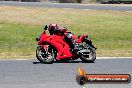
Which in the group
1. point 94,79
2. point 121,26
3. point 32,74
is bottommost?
point 121,26

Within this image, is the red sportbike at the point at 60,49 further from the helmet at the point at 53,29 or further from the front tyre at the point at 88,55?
the helmet at the point at 53,29

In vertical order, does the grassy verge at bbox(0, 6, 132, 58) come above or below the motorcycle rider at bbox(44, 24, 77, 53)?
below

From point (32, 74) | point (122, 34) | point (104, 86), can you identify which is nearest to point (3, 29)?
point (122, 34)

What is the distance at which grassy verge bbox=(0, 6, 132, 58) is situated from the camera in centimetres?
1652

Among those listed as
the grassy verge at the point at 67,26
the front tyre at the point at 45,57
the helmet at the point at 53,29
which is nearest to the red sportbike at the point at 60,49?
the front tyre at the point at 45,57

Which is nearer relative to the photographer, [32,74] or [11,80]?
[11,80]

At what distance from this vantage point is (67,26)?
89.9 feet

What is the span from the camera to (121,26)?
27.9 meters

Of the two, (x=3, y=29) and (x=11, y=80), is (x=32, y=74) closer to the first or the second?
(x=11, y=80)

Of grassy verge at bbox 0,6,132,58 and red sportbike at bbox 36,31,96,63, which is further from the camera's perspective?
grassy verge at bbox 0,6,132,58

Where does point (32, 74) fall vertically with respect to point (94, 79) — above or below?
below

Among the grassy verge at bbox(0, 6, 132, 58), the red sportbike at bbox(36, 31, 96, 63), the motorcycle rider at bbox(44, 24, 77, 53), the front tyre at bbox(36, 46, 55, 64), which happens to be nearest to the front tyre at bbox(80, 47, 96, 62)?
the red sportbike at bbox(36, 31, 96, 63)

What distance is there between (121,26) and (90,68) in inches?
668

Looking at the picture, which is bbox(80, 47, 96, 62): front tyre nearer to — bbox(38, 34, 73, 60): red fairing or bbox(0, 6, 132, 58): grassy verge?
bbox(38, 34, 73, 60): red fairing
